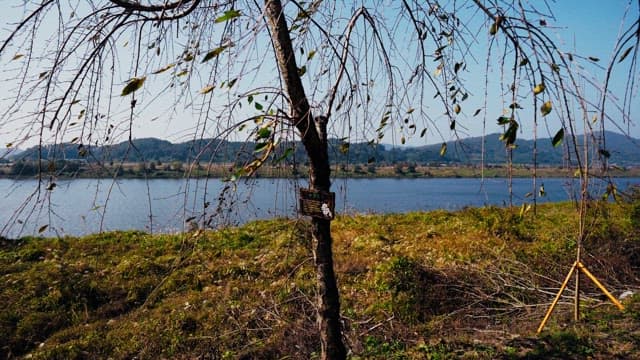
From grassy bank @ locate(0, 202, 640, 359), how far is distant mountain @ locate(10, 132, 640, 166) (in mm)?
669

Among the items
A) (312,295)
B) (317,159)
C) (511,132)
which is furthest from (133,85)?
(312,295)

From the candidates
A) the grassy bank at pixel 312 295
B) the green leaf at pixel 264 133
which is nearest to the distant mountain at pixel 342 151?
the green leaf at pixel 264 133

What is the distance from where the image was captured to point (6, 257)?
646cm

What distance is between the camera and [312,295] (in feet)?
17.2

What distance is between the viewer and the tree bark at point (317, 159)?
2.37m

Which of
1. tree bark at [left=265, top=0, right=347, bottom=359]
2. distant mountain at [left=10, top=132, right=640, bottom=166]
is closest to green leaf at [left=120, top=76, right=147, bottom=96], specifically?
distant mountain at [left=10, top=132, right=640, bottom=166]

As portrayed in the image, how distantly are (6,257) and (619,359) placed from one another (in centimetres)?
753

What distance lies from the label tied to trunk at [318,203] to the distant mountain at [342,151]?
0.20 meters

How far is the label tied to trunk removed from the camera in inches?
94.2

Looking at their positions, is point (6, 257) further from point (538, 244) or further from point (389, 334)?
point (538, 244)

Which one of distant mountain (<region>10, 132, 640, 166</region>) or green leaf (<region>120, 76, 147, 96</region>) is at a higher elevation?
green leaf (<region>120, 76, 147, 96</region>)

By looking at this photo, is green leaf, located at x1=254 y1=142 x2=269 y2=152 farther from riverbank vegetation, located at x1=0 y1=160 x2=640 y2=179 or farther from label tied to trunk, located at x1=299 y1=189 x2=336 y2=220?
label tied to trunk, located at x1=299 y1=189 x2=336 y2=220

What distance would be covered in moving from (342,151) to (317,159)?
19cm

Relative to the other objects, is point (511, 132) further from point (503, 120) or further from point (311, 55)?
point (311, 55)
